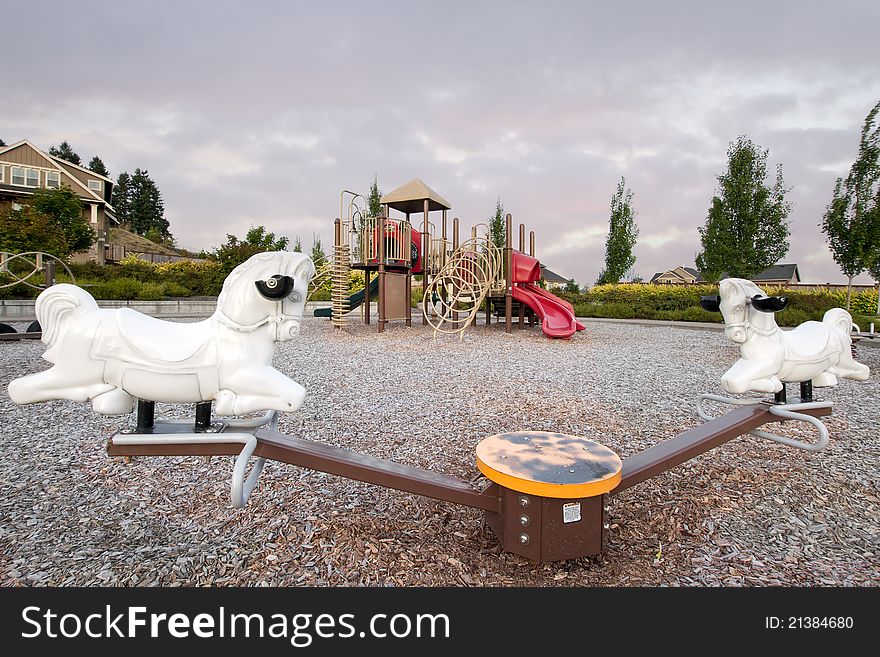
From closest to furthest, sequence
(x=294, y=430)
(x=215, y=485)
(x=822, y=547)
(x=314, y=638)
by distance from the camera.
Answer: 1. (x=314, y=638)
2. (x=822, y=547)
3. (x=215, y=485)
4. (x=294, y=430)

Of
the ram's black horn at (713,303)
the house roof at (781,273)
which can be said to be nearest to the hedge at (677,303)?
the ram's black horn at (713,303)

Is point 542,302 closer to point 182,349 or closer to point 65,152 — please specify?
point 182,349

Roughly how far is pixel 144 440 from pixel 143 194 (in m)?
82.9

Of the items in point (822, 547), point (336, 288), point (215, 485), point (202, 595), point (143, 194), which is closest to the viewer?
point (202, 595)

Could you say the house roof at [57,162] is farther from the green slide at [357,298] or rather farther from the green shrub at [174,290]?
the green slide at [357,298]

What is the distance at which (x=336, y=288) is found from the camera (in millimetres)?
11938

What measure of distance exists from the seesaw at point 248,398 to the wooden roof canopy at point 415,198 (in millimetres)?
10744

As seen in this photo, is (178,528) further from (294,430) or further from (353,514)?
(294,430)

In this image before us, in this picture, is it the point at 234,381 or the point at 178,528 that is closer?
the point at 234,381

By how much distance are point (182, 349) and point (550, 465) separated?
1.56 meters

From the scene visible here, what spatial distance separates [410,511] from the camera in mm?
2514

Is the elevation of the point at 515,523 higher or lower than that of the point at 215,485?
higher

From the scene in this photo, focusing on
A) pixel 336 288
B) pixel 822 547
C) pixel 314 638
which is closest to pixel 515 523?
pixel 314 638

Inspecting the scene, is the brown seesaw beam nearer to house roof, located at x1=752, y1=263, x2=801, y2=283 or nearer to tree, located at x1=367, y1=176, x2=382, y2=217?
tree, located at x1=367, y1=176, x2=382, y2=217
